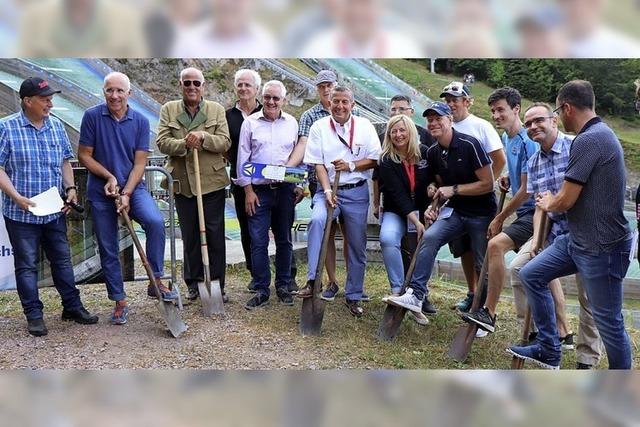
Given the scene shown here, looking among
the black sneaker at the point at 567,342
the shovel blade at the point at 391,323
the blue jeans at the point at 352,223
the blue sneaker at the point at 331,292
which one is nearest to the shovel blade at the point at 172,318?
the blue jeans at the point at 352,223

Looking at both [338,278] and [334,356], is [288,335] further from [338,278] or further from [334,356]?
[338,278]

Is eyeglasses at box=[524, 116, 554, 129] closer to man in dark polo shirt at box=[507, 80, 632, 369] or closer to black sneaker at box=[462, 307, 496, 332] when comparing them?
man in dark polo shirt at box=[507, 80, 632, 369]

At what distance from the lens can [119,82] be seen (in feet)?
12.4

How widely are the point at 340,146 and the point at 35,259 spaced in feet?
6.13

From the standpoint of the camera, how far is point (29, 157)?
3652mm

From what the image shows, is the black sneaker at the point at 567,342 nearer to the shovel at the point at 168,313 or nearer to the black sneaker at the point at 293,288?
the black sneaker at the point at 293,288

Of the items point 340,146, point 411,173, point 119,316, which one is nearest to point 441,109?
point 411,173

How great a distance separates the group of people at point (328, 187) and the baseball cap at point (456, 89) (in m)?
0.01

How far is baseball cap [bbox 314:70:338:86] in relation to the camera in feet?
14.1

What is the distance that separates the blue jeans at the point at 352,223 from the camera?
13.4 feet

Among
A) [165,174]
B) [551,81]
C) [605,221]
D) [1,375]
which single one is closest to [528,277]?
[605,221]

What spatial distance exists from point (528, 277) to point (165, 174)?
2.33 metres

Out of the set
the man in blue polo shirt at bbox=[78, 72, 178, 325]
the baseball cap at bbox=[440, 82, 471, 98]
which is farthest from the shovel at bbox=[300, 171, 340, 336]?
the baseball cap at bbox=[440, 82, 471, 98]
